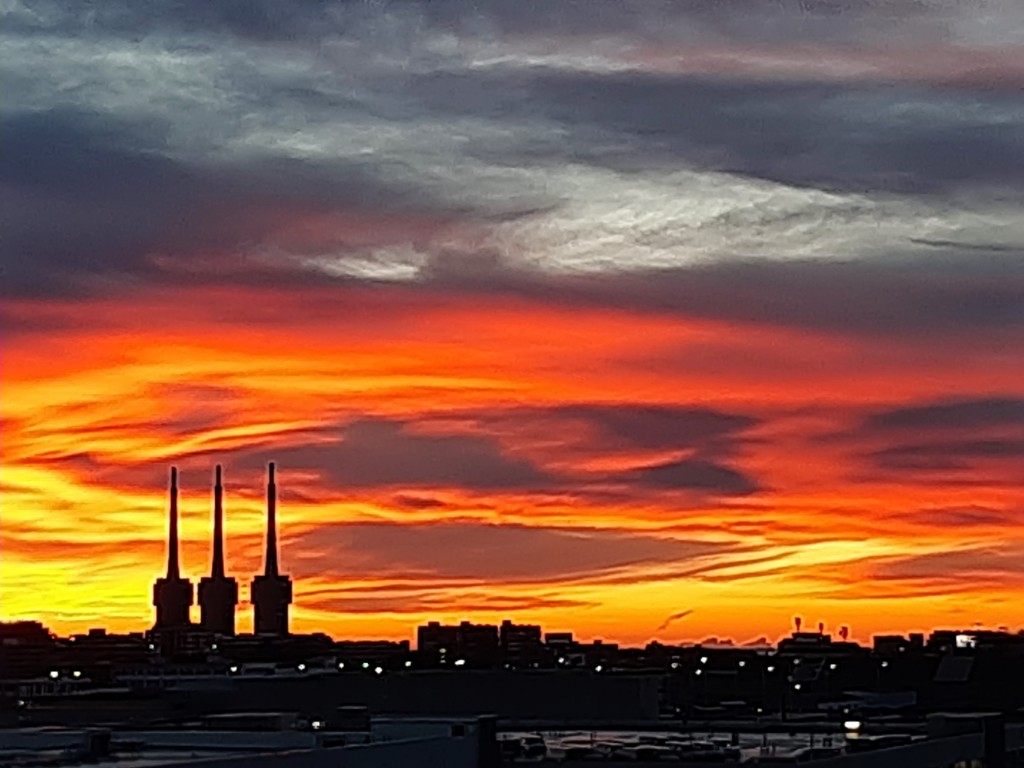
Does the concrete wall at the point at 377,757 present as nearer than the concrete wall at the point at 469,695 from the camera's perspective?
Yes

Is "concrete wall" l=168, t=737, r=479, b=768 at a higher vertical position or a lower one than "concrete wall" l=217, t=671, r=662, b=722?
lower

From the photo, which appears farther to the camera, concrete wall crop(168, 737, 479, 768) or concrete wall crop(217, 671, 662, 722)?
concrete wall crop(217, 671, 662, 722)

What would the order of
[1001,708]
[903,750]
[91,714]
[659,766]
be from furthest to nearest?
1. [1001,708]
2. [91,714]
3. [903,750]
4. [659,766]

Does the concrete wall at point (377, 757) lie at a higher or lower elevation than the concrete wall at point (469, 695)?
lower

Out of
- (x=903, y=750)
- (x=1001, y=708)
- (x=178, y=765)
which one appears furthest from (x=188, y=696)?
(x=178, y=765)

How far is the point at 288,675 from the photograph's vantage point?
502ft

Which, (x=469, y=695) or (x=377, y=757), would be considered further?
(x=469, y=695)

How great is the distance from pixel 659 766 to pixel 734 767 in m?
2.56

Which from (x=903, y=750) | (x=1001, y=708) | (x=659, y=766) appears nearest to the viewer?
(x=659, y=766)

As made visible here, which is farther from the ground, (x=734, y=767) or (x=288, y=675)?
(x=288, y=675)

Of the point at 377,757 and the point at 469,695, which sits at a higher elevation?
the point at 469,695

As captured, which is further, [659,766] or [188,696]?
A: [188,696]

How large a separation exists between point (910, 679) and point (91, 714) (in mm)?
80530

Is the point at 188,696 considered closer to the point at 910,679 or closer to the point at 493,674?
the point at 493,674
